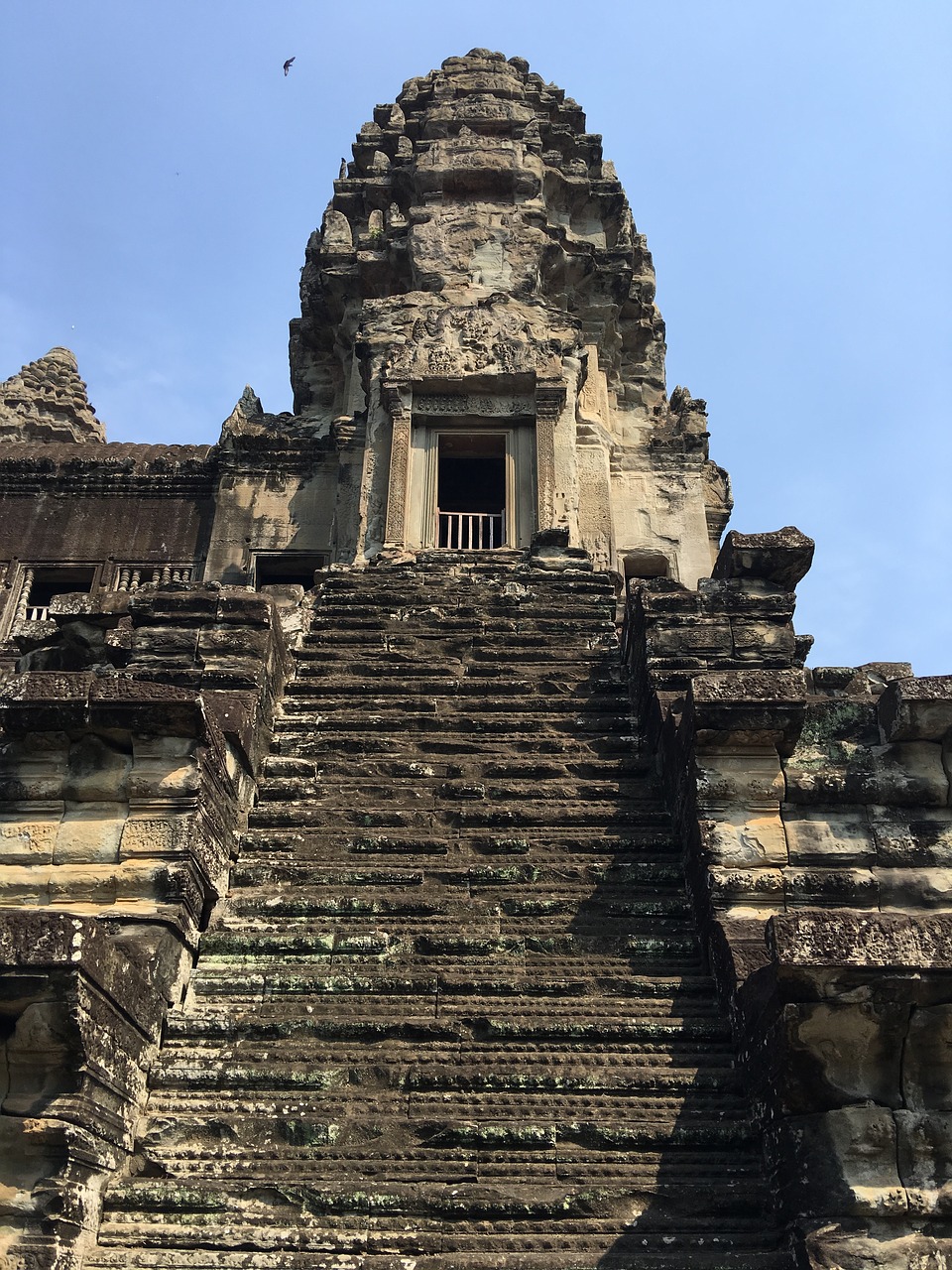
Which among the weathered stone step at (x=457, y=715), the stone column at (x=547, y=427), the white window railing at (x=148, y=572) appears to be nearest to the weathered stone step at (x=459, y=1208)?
the weathered stone step at (x=457, y=715)

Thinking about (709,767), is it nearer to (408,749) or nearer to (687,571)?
(408,749)

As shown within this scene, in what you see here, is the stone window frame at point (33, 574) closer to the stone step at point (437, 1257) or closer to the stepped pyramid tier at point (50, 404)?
the stepped pyramid tier at point (50, 404)

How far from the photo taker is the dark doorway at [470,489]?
1573 cm

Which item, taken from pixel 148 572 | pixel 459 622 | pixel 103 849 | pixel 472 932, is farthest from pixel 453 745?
pixel 148 572

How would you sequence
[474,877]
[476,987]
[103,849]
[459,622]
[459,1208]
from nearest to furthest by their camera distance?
[459,1208]
[476,987]
[103,849]
[474,877]
[459,622]

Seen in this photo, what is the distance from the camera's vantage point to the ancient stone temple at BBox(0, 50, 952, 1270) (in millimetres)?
4852

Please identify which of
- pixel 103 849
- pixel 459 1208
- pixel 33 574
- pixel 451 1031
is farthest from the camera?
pixel 33 574

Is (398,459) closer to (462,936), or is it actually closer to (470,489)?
(470,489)

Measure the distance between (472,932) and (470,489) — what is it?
487 inches

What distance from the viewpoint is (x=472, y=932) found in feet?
22.2

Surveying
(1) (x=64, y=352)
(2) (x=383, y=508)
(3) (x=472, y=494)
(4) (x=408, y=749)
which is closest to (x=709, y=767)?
(4) (x=408, y=749)

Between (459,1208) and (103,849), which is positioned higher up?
(103,849)

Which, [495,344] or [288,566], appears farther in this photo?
[288,566]

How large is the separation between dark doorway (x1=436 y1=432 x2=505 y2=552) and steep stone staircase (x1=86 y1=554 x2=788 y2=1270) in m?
6.59
